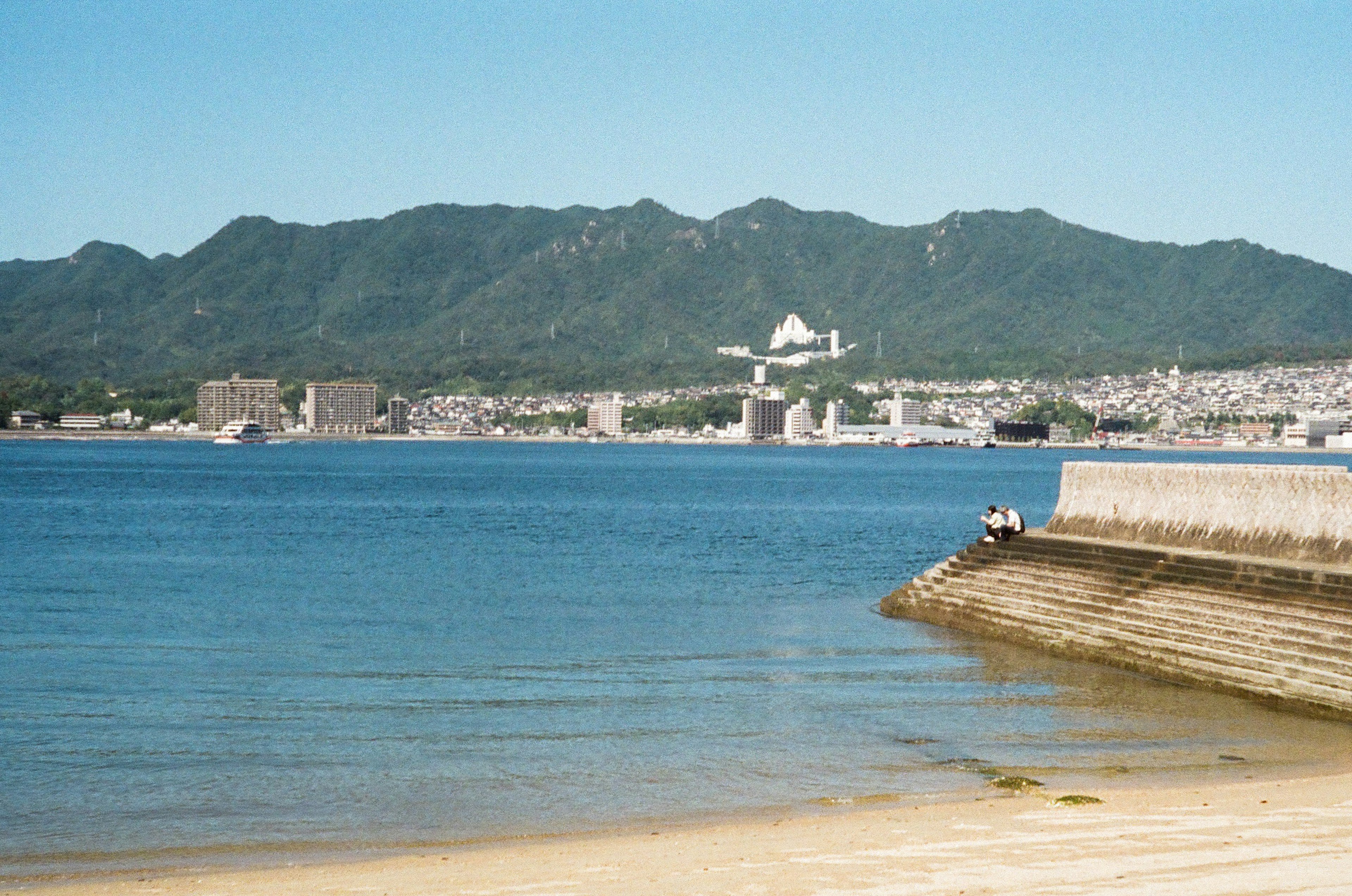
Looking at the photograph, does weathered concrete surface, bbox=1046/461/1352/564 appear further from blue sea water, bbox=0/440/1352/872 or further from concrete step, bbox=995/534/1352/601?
A: blue sea water, bbox=0/440/1352/872

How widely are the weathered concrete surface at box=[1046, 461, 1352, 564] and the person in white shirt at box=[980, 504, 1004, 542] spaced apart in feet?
3.42

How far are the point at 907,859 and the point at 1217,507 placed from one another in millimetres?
14021

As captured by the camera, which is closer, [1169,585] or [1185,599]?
[1185,599]

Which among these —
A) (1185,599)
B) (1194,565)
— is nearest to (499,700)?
(1185,599)

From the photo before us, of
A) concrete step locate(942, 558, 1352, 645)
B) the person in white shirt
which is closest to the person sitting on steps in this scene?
the person in white shirt

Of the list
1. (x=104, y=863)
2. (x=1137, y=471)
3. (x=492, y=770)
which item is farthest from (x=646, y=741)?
(x=1137, y=471)

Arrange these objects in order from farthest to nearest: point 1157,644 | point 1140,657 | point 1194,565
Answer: point 1194,565 < point 1140,657 < point 1157,644

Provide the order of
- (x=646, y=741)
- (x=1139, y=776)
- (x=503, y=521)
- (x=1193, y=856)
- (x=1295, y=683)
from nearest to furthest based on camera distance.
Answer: (x=1193, y=856) < (x=1139, y=776) < (x=646, y=741) < (x=1295, y=683) < (x=503, y=521)

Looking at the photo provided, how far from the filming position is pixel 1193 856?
11.6m

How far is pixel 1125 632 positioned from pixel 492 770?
1088 cm

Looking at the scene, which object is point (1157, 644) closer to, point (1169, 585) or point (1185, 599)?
point (1185, 599)

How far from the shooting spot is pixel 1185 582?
22.4 meters

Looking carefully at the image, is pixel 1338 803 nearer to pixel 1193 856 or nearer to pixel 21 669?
pixel 1193 856

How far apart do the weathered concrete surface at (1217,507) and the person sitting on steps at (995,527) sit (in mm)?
1032
